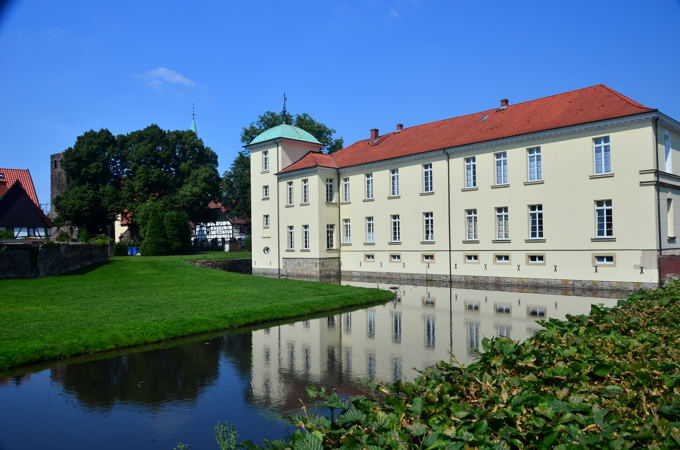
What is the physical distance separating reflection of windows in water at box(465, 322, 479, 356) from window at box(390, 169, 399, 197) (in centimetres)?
1986

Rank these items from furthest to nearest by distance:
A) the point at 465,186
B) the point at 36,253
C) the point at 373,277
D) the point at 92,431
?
the point at 373,277 < the point at 465,186 < the point at 36,253 < the point at 92,431

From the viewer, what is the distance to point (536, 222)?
26031 millimetres

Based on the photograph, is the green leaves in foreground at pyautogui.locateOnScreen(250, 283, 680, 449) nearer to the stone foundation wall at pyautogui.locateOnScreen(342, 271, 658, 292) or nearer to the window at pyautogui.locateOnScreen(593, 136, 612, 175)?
the stone foundation wall at pyautogui.locateOnScreen(342, 271, 658, 292)

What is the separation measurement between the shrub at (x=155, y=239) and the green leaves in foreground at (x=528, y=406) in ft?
143

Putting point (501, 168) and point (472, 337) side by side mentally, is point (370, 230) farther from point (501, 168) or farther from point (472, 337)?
point (472, 337)

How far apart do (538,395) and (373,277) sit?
98.3 feet

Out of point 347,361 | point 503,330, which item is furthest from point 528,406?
point 503,330

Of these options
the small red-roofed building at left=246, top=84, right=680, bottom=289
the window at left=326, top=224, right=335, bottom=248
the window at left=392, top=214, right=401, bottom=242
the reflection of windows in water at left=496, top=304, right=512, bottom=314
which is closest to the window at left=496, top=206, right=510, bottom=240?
the small red-roofed building at left=246, top=84, right=680, bottom=289

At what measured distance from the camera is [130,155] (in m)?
55.2

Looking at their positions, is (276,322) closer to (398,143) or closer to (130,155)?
(398,143)

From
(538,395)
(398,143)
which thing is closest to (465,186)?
(398,143)

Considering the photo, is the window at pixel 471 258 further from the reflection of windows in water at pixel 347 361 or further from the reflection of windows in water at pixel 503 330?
the reflection of windows in water at pixel 347 361

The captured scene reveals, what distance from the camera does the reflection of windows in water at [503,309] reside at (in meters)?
16.2

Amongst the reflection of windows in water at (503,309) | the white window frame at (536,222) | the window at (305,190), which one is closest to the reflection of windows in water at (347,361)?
the reflection of windows in water at (503,309)
